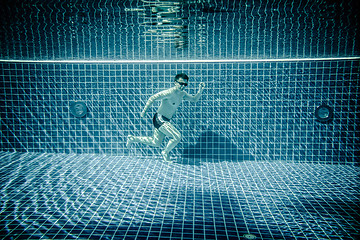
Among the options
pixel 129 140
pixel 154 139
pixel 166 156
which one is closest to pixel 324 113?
pixel 166 156

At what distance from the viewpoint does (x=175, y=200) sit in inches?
102

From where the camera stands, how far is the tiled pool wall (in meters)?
4.30

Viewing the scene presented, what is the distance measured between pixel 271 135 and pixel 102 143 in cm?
364

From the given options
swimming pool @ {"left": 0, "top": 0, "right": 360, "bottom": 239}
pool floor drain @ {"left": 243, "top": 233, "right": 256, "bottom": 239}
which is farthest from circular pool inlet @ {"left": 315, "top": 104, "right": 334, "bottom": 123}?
→ pool floor drain @ {"left": 243, "top": 233, "right": 256, "bottom": 239}

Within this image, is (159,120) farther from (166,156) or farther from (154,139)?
(166,156)

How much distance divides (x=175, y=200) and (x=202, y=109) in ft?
7.32

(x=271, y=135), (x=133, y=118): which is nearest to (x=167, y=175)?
(x=133, y=118)

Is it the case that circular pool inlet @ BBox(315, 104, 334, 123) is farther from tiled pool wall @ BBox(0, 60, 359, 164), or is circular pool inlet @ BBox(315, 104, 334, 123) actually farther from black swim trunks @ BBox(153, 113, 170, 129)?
black swim trunks @ BBox(153, 113, 170, 129)

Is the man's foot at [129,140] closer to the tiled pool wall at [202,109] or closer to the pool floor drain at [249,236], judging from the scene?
the tiled pool wall at [202,109]

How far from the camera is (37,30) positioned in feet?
9.17

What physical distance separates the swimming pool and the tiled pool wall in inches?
0.9

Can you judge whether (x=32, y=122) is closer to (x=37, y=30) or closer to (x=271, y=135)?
(x=37, y=30)

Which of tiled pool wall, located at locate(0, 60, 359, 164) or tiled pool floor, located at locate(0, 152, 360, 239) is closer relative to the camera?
tiled pool floor, located at locate(0, 152, 360, 239)

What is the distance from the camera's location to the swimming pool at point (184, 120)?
2.16m
